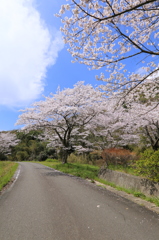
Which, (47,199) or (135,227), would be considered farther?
(47,199)

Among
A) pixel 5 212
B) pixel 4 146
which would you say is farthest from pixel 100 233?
pixel 4 146

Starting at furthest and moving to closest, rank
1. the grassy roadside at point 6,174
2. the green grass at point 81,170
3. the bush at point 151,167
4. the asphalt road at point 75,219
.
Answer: the green grass at point 81,170 → the grassy roadside at point 6,174 → the bush at point 151,167 → the asphalt road at point 75,219

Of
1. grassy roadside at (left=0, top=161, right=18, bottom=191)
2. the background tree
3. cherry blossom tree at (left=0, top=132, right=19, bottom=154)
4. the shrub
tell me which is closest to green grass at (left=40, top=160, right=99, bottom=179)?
the shrub

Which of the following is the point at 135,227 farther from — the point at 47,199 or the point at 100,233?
the point at 47,199

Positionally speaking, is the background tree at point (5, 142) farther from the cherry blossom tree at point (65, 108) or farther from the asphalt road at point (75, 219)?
the asphalt road at point (75, 219)

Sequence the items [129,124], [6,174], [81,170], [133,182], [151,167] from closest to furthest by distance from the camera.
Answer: [151,167], [133,182], [6,174], [81,170], [129,124]

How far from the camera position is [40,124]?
16125 millimetres

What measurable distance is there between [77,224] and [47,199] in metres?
2.25

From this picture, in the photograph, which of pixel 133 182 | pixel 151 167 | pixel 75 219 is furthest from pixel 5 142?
pixel 75 219

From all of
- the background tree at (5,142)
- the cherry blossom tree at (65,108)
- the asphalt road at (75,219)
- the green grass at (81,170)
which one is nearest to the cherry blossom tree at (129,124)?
the cherry blossom tree at (65,108)

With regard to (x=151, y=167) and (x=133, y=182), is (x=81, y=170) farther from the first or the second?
(x=151, y=167)

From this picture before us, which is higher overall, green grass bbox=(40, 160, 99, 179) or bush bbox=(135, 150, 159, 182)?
bush bbox=(135, 150, 159, 182)

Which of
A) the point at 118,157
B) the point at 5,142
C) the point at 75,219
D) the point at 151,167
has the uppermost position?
the point at 5,142

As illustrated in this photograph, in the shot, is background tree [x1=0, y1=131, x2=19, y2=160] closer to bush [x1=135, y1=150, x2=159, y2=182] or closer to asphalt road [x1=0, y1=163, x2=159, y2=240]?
asphalt road [x1=0, y1=163, x2=159, y2=240]
